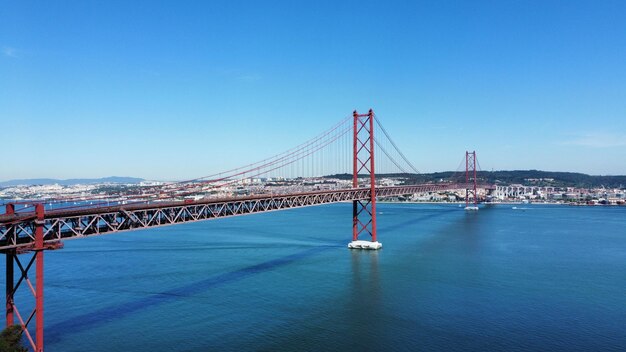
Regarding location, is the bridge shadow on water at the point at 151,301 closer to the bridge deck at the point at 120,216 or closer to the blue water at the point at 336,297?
the blue water at the point at 336,297

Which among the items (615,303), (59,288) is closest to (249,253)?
(59,288)

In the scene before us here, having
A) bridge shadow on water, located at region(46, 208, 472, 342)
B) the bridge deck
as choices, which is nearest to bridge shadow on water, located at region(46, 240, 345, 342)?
bridge shadow on water, located at region(46, 208, 472, 342)

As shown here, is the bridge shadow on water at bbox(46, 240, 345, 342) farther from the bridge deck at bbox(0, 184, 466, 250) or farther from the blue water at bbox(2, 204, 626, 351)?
the bridge deck at bbox(0, 184, 466, 250)

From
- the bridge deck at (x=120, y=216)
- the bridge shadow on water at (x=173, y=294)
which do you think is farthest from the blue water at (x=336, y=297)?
the bridge deck at (x=120, y=216)

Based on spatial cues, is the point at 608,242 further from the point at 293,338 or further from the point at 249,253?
the point at 293,338

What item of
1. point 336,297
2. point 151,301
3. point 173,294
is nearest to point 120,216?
point 151,301

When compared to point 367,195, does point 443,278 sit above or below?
below
